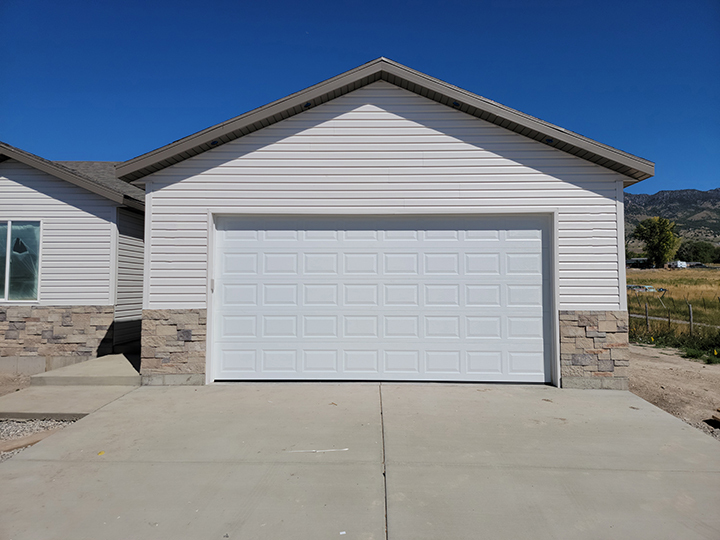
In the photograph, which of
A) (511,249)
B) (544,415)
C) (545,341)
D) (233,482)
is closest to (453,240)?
(511,249)

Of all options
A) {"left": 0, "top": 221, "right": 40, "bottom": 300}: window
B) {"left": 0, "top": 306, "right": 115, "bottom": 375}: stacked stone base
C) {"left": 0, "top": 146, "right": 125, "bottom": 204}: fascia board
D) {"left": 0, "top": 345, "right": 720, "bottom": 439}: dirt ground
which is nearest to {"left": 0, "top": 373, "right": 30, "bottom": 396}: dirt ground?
{"left": 0, "top": 345, "right": 720, "bottom": 439}: dirt ground

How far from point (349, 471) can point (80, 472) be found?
2.56m

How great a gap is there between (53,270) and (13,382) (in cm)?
233

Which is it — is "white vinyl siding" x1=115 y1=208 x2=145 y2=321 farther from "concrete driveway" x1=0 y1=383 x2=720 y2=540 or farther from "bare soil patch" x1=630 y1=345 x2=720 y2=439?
"bare soil patch" x1=630 y1=345 x2=720 y2=439

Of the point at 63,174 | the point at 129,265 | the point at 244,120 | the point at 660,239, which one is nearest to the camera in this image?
the point at 244,120

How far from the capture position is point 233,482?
382cm

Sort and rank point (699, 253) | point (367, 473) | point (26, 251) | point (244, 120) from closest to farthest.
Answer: point (367, 473)
point (244, 120)
point (26, 251)
point (699, 253)

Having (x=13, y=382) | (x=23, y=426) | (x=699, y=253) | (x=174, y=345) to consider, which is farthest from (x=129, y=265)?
(x=699, y=253)

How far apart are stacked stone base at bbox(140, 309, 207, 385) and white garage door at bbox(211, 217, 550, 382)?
0.25m

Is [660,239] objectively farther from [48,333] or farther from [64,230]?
[48,333]

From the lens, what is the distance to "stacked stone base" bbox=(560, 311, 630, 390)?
6.66m

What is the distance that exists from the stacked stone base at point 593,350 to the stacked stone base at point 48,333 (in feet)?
28.8

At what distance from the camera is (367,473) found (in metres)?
3.97

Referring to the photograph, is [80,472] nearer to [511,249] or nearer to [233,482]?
[233,482]
